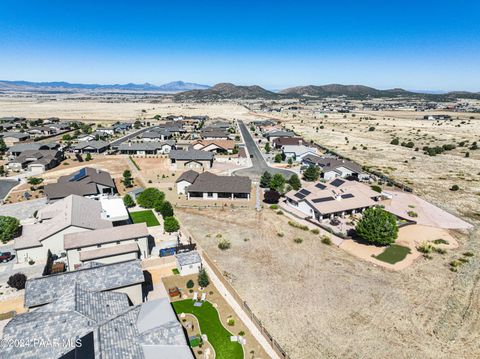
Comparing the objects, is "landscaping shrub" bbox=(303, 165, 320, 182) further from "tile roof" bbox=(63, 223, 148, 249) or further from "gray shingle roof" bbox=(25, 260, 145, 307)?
"gray shingle roof" bbox=(25, 260, 145, 307)

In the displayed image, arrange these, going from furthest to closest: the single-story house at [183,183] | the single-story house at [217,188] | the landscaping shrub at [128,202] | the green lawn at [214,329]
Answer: the single-story house at [183,183]
the single-story house at [217,188]
the landscaping shrub at [128,202]
the green lawn at [214,329]

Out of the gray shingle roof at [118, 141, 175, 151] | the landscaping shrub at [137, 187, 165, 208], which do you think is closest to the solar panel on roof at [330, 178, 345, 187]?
the landscaping shrub at [137, 187, 165, 208]

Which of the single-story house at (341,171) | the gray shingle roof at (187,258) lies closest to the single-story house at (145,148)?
the single-story house at (341,171)

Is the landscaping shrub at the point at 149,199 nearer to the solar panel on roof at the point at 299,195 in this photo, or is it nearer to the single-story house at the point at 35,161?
the solar panel on roof at the point at 299,195

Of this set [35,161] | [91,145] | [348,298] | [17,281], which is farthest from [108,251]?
[91,145]

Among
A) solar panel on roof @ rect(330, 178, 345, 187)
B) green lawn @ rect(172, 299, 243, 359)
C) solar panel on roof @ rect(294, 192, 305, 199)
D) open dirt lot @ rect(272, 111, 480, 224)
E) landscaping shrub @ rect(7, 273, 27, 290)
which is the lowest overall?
open dirt lot @ rect(272, 111, 480, 224)

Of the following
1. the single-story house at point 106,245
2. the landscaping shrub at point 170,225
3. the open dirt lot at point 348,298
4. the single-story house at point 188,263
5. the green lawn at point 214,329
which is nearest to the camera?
the green lawn at point 214,329

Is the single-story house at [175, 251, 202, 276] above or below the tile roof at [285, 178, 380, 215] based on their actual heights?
below

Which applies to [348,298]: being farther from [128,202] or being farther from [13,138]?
[13,138]
